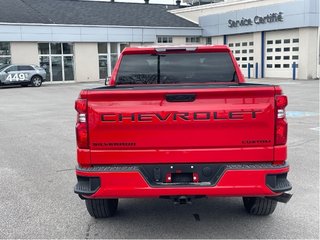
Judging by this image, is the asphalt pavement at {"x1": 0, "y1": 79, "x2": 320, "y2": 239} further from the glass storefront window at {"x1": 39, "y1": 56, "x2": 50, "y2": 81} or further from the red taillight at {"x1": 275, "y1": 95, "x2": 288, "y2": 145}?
the glass storefront window at {"x1": 39, "y1": 56, "x2": 50, "y2": 81}

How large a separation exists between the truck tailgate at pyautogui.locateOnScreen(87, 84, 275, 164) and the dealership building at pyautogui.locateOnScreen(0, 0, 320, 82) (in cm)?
2651

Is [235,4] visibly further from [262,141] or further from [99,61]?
[262,141]

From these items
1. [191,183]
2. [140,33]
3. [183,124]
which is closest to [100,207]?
[191,183]

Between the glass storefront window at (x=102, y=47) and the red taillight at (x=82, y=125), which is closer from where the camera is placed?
the red taillight at (x=82, y=125)

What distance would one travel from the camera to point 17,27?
28.8m

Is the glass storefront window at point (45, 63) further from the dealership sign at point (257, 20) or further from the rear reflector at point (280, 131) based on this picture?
the rear reflector at point (280, 131)

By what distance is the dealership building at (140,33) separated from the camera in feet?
93.7

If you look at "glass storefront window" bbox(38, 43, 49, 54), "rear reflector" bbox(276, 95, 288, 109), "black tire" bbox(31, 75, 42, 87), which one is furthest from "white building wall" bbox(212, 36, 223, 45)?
"rear reflector" bbox(276, 95, 288, 109)

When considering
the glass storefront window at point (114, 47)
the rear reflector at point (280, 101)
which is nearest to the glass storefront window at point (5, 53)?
the glass storefront window at point (114, 47)

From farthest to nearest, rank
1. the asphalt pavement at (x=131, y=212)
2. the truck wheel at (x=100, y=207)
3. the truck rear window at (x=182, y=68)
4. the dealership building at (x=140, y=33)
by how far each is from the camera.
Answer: the dealership building at (x=140, y=33), the truck rear window at (x=182, y=68), the truck wheel at (x=100, y=207), the asphalt pavement at (x=131, y=212)

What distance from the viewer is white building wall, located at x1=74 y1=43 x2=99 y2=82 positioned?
32.1 m

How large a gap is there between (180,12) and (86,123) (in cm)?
3867

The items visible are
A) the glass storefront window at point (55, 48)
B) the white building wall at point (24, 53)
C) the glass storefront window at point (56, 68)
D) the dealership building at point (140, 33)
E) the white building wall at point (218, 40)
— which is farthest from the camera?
the white building wall at point (218, 40)

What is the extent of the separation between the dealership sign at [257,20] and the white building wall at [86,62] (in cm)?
1156
